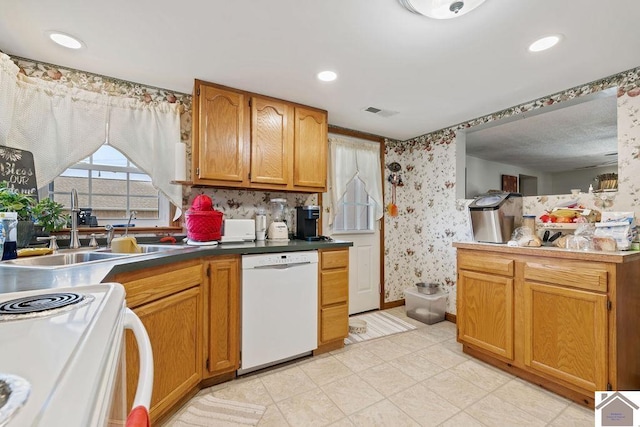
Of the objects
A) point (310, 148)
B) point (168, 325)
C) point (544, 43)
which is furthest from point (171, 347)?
point (544, 43)

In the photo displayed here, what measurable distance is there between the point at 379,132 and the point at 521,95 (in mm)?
1416

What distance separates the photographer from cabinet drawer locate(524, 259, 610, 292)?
1624 millimetres

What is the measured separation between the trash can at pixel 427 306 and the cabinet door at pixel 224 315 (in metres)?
2.03

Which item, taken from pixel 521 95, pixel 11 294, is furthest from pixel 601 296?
pixel 11 294

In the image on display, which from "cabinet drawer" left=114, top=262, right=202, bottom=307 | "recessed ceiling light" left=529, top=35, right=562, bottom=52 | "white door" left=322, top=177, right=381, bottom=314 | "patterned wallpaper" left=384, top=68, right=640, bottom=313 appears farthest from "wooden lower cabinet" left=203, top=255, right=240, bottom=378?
"recessed ceiling light" left=529, top=35, right=562, bottom=52

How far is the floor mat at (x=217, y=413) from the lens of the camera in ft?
5.13

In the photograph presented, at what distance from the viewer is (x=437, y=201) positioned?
3.28 meters

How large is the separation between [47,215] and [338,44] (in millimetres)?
2046

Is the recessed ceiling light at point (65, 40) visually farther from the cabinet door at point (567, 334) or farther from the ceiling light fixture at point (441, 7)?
the cabinet door at point (567, 334)

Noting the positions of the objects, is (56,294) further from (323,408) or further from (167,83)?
(167,83)

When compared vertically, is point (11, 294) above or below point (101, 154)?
below

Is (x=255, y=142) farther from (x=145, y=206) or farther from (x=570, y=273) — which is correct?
(x=570, y=273)

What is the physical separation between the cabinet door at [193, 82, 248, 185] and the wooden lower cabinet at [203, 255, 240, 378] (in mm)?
704

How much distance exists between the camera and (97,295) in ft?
Result: 2.41
